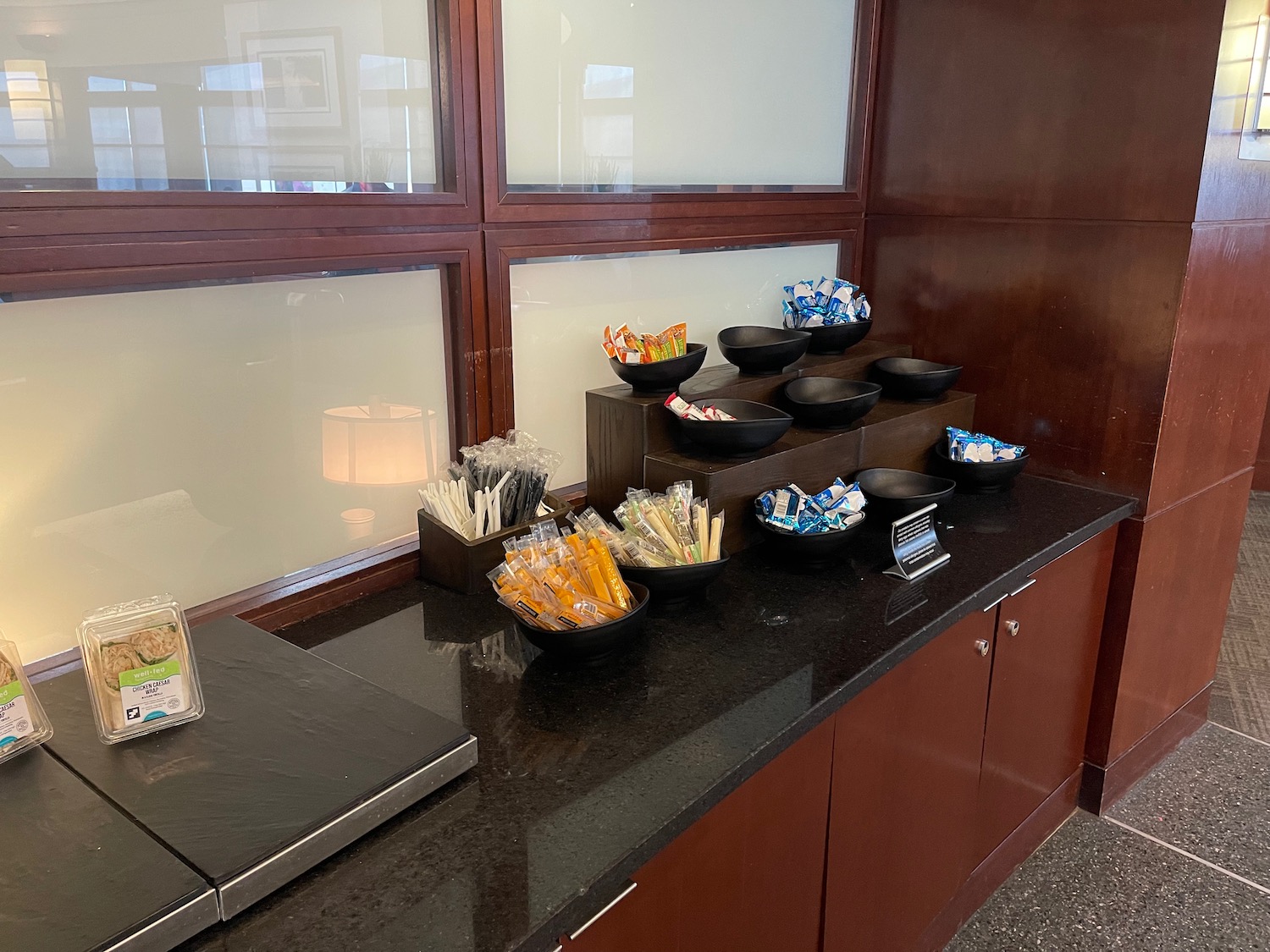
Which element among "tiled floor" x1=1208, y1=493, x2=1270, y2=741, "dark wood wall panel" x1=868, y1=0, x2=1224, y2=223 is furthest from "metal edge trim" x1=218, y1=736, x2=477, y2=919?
"tiled floor" x1=1208, y1=493, x2=1270, y2=741

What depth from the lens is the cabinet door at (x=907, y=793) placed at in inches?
56.7

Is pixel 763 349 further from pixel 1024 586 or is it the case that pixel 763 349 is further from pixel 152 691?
pixel 152 691

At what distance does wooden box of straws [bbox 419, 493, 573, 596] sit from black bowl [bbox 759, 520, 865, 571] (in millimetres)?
396

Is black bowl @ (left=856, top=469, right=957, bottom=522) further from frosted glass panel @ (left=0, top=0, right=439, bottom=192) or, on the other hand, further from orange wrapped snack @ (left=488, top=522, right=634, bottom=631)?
frosted glass panel @ (left=0, top=0, right=439, bottom=192)

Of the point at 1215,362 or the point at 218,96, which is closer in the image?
the point at 218,96

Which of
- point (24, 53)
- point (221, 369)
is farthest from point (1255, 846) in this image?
point (24, 53)

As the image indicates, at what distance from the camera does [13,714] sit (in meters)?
1.02

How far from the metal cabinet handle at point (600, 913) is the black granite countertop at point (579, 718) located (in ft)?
0.04

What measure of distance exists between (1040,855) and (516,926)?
163 cm

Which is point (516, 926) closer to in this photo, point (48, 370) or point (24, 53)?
point (48, 370)

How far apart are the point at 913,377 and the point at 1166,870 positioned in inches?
46.1

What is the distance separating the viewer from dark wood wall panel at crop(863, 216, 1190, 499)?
6.38 ft

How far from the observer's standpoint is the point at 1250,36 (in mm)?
1826

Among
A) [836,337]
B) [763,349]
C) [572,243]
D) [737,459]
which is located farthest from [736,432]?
[836,337]
